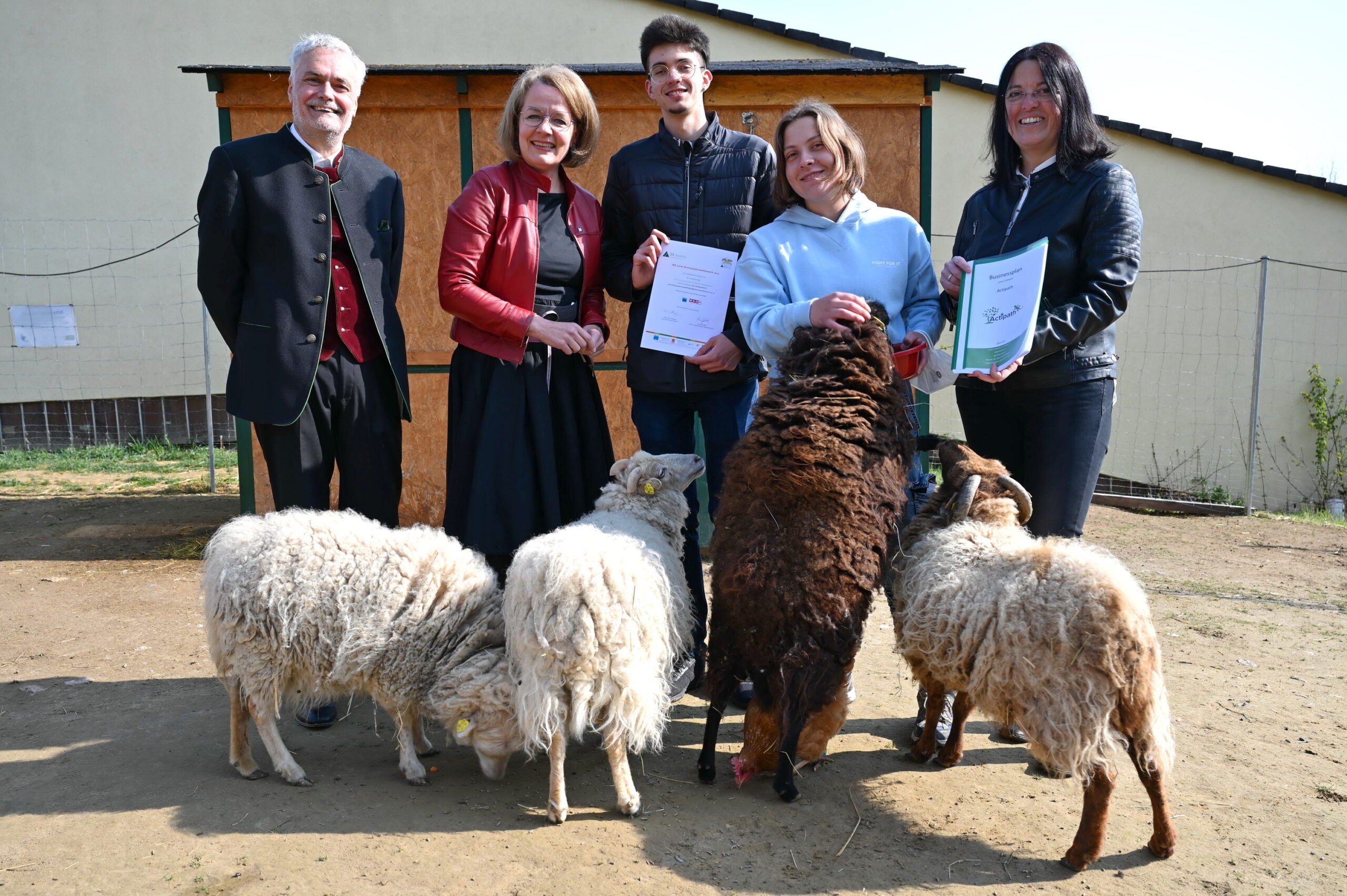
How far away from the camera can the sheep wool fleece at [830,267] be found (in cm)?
359

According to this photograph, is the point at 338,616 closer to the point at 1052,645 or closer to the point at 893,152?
the point at 1052,645

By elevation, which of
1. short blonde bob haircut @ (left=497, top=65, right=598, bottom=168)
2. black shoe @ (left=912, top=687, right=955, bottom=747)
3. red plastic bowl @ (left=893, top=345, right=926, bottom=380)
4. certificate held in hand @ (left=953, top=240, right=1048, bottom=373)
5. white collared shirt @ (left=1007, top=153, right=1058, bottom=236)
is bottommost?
black shoe @ (left=912, top=687, right=955, bottom=747)

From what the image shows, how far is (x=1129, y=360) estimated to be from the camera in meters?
10.9

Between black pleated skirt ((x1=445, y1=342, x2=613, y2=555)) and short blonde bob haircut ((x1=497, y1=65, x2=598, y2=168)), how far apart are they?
2.92 feet

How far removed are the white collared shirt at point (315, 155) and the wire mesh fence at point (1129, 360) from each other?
257 inches

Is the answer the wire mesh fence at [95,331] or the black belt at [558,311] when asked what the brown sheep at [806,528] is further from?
the wire mesh fence at [95,331]

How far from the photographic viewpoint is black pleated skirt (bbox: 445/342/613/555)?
3.85 metres

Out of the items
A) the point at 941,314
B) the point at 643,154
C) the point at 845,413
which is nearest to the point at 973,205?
the point at 941,314

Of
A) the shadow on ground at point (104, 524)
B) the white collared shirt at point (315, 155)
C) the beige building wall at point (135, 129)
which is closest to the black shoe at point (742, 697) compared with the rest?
the white collared shirt at point (315, 155)

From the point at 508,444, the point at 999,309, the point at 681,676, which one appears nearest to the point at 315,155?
the point at 508,444

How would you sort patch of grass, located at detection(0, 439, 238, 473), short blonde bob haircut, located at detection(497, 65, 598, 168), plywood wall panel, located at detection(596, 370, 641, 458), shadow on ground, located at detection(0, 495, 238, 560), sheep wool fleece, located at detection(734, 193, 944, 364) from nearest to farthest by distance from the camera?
sheep wool fleece, located at detection(734, 193, 944, 364)
short blonde bob haircut, located at detection(497, 65, 598, 168)
shadow on ground, located at detection(0, 495, 238, 560)
plywood wall panel, located at detection(596, 370, 641, 458)
patch of grass, located at detection(0, 439, 238, 473)

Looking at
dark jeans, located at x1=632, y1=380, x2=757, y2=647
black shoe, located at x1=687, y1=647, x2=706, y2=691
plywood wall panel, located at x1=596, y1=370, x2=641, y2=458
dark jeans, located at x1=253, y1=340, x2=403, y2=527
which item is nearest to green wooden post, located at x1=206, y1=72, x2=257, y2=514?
plywood wall panel, located at x1=596, y1=370, x2=641, y2=458

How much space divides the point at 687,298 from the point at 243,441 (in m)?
4.49

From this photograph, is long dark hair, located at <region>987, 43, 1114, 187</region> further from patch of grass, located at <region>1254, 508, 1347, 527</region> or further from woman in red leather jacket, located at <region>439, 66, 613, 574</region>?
patch of grass, located at <region>1254, 508, 1347, 527</region>
